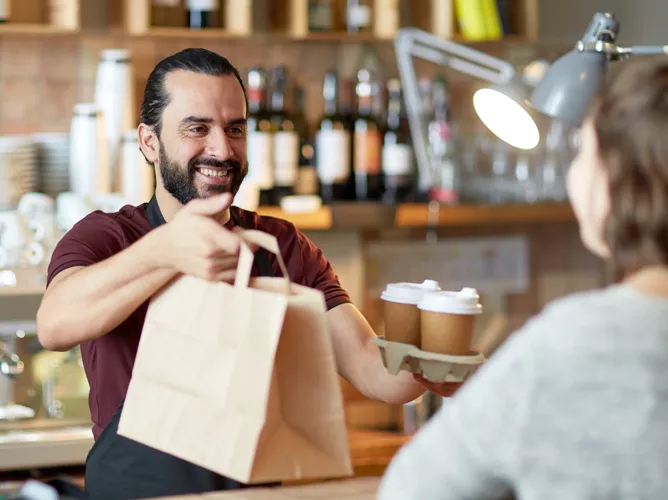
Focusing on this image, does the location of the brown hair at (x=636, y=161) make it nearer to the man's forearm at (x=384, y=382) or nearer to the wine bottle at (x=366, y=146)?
the man's forearm at (x=384, y=382)

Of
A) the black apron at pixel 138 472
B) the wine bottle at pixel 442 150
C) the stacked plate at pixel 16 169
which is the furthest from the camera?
the wine bottle at pixel 442 150

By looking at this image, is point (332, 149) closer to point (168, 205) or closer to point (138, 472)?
point (168, 205)

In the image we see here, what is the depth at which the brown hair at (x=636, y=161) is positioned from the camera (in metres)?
0.86

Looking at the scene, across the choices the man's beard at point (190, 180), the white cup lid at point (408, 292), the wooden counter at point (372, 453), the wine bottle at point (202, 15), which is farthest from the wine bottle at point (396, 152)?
the white cup lid at point (408, 292)

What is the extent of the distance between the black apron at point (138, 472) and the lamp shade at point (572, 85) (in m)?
0.75

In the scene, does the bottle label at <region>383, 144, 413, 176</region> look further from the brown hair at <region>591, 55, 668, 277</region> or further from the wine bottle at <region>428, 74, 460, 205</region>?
the brown hair at <region>591, 55, 668, 277</region>

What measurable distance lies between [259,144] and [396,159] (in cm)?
43

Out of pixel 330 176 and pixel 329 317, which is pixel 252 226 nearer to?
pixel 329 317

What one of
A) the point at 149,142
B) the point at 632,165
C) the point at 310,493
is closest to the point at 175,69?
the point at 149,142

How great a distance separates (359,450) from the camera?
287cm

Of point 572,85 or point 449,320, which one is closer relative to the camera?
point 449,320

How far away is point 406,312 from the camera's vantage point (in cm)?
142

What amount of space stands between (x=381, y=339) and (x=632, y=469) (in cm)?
65

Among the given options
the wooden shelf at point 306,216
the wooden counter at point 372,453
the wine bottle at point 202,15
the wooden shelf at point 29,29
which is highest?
the wine bottle at point 202,15
